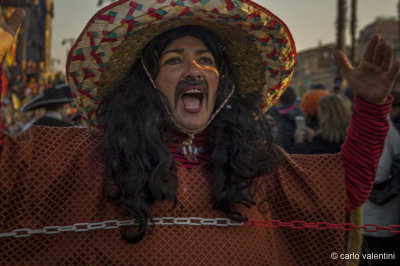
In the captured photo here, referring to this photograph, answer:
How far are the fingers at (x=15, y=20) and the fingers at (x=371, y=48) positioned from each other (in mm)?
1577

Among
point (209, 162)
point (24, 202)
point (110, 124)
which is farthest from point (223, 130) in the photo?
point (24, 202)

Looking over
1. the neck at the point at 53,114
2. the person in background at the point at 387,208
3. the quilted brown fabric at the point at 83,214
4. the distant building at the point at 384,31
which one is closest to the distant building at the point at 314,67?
the distant building at the point at 384,31

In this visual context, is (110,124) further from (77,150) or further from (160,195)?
(160,195)

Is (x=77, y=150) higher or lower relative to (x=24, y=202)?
higher

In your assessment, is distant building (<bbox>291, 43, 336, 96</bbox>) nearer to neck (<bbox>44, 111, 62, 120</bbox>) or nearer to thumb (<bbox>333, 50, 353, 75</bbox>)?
neck (<bbox>44, 111, 62, 120</bbox>)

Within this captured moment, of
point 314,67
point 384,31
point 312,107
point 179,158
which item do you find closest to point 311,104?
point 312,107

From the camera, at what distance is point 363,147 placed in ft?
7.56

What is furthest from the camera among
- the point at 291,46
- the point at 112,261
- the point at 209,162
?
the point at 291,46

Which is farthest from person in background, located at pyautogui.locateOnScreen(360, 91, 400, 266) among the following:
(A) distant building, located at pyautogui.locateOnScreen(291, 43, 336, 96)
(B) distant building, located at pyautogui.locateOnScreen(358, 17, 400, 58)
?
(A) distant building, located at pyautogui.locateOnScreen(291, 43, 336, 96)

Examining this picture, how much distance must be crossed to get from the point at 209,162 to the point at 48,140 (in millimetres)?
776

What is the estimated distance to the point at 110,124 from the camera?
2246 mm

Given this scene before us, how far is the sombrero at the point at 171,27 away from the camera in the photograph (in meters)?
2.21

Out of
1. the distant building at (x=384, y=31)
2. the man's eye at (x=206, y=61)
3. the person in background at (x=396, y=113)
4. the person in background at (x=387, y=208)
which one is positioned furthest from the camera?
the distant building at (x=384, y=31)

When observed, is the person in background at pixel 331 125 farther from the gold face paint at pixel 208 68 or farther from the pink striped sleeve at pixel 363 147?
the gold face paint at pixel 208 68
